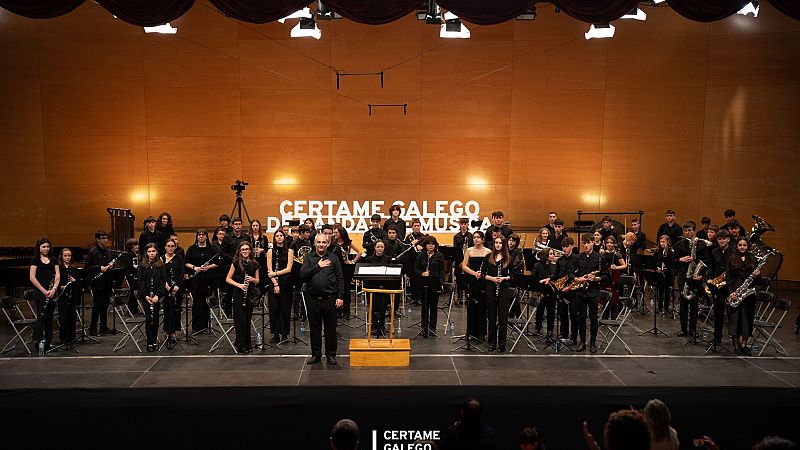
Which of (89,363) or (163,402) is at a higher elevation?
(163,402)

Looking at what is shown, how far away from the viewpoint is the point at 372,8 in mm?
8695

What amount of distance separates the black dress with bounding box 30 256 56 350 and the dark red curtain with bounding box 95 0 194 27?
3884 mm

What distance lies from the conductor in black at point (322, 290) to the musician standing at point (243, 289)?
0.94 meters

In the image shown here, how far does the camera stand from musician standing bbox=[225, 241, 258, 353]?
9.85m

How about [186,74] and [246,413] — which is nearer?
[246,413]

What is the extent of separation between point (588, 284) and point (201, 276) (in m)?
6.18

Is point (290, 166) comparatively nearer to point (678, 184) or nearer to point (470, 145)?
point (470, 145)

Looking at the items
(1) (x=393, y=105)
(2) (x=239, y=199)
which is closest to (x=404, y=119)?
(1) (x=393, y=105)

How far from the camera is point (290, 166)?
1672cm

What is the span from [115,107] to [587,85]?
37.8ft

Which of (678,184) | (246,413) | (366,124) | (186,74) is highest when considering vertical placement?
(186,74)

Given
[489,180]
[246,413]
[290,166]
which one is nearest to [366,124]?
[290,166]

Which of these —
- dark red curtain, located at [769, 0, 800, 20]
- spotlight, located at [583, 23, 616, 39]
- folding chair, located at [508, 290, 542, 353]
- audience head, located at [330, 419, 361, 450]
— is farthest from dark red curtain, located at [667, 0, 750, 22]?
audience head, located at [330, 419, 361, 450]

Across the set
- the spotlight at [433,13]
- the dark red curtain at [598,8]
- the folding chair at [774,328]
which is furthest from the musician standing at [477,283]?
the folding chair at [774,328]
